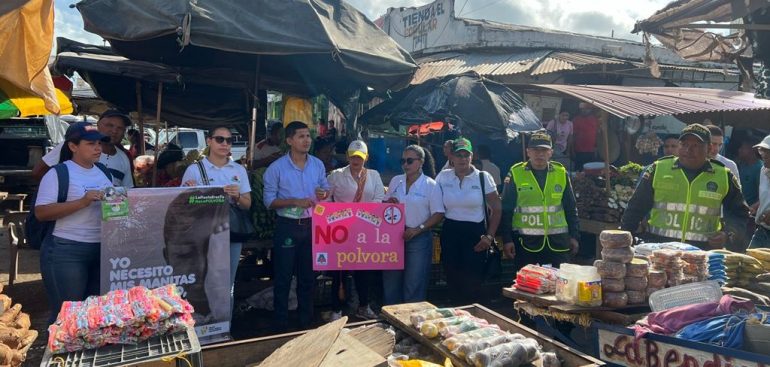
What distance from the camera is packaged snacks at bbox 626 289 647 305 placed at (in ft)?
11.3

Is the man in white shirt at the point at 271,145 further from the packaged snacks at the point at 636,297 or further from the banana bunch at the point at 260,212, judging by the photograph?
the packaged snacks at the point at 636,297

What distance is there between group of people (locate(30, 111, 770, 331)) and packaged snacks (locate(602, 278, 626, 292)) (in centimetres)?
160

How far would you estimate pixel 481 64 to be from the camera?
1435 centimetres

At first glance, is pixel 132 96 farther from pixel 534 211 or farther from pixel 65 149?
pixel 534 211

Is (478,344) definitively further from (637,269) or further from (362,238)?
(362,238)

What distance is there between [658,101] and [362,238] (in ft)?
18.4

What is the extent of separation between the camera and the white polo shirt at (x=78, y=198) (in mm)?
3883

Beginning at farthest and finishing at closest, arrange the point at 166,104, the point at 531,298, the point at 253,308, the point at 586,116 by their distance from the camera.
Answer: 1. the point at 586,116
2. the point at 166,104
3. the point at 253,308
4. the point at 531,298

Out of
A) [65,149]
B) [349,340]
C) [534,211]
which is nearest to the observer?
[349,340]

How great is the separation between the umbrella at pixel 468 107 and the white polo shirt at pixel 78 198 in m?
4.98

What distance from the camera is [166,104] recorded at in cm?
837

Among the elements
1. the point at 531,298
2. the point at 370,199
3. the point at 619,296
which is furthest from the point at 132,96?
the point at 619,296

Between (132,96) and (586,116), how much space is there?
923 centimetres

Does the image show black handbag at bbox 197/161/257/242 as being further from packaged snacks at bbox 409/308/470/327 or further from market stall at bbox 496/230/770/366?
market stall at bbox 496/230/770/366
